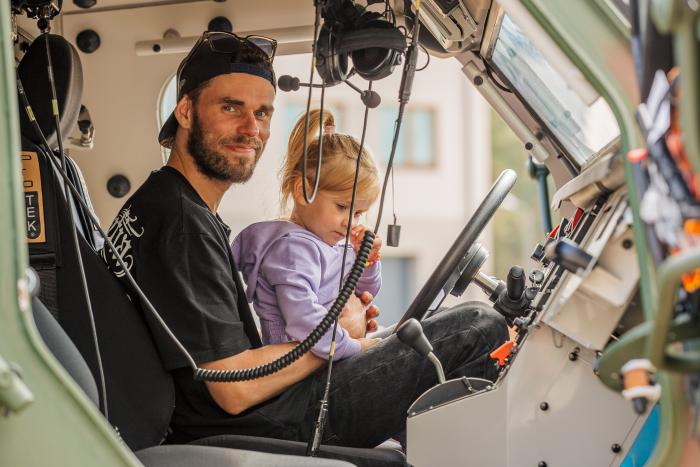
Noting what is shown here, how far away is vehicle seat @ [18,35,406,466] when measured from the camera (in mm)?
2129

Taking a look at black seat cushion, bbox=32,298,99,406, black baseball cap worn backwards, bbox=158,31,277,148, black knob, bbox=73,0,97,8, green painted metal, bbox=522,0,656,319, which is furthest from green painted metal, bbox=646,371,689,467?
black knob, bbox=73,0,97,8

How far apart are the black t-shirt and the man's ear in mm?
264

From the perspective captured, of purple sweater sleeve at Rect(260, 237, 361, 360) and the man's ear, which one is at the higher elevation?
the man's ear

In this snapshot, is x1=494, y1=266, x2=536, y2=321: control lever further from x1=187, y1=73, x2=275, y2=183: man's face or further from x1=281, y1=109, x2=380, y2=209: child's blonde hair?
x1=187, y1=73, x2=275, y2=183: man's face

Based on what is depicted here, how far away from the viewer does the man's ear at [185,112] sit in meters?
2.61

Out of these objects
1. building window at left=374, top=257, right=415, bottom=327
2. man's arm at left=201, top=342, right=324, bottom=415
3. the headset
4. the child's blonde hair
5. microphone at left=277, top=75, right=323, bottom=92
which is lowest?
building window at left=374, top=257, right=415, bottom=327

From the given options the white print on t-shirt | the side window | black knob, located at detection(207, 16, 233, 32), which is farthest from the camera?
the side window

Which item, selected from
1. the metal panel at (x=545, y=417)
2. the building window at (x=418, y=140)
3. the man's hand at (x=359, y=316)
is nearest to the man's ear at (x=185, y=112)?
the man's hand at (x=359, y=316)

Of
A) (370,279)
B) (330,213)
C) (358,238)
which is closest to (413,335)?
(358,238)

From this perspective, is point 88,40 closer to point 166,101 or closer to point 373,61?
point 166,101

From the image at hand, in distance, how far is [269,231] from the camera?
99.0 inches

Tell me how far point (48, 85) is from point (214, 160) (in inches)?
19.2

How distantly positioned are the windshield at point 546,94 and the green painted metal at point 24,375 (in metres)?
1.48

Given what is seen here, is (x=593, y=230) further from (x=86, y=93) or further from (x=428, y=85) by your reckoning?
(x=428, y=85)
